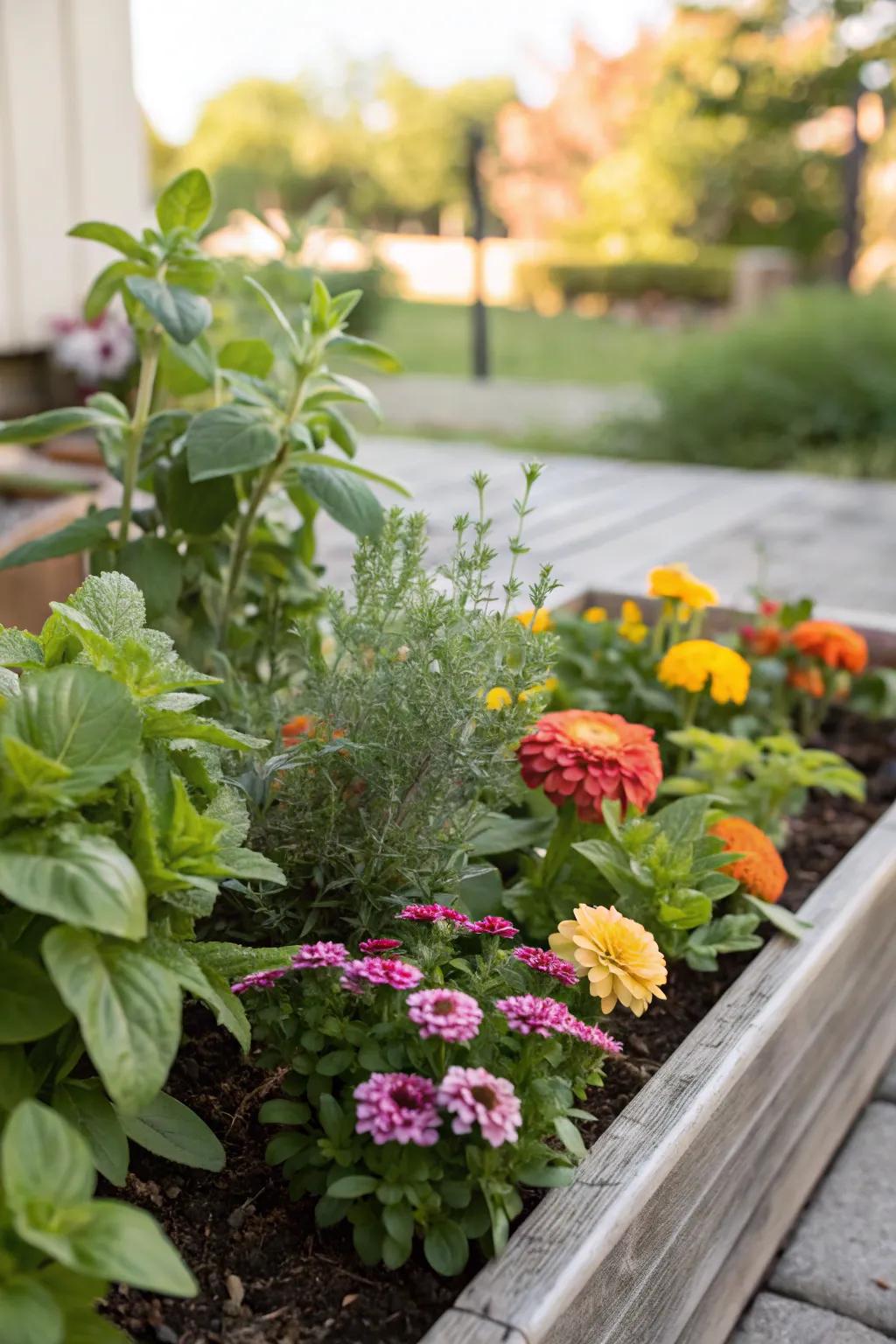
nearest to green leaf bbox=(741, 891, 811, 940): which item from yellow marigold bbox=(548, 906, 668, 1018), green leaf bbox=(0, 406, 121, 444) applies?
yellow marigold bbox=(548, 906, 668, 1018)

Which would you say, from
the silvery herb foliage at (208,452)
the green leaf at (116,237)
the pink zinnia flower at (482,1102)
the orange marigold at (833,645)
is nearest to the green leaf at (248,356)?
the silvery herb foliage at (208,452)

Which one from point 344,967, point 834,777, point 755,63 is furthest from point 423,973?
point 755,63

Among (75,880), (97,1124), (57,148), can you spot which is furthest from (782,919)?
(57,148)

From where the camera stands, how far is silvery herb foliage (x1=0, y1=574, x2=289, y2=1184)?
0.80 meters

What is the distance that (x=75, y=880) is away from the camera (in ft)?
2.62

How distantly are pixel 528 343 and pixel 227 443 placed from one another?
1122 cm

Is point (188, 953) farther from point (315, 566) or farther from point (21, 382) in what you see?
point (21, 382)

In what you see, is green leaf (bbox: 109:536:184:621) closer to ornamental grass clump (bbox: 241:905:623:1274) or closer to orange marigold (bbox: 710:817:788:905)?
ornamental grass clump (bbox: 241:905:623:1274)

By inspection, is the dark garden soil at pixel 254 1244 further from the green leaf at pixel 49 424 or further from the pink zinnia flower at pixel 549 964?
the green leaf at pixel 49 424

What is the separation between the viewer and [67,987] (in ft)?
2.59

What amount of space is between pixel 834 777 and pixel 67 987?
1.22m

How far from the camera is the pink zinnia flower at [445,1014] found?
Answer: 0.93m

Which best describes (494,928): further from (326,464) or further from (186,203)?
(186,203)

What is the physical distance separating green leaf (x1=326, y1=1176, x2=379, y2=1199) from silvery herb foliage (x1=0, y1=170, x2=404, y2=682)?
688mm
